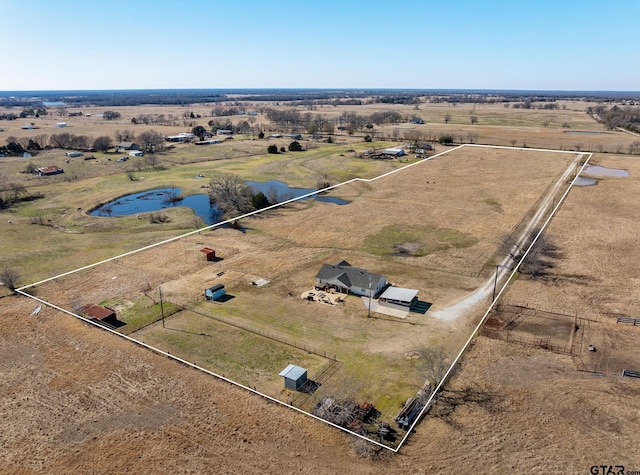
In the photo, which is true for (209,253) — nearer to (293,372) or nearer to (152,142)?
(293,372)

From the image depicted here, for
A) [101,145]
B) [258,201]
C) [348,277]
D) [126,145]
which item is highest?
[101,145]

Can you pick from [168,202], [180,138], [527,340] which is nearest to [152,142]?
[180,138]

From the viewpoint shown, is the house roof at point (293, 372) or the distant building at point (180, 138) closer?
the house roof at point (293, 372)

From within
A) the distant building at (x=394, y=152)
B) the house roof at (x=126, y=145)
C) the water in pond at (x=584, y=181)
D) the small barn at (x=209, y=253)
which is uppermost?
the house roof at (x=126, y=145)

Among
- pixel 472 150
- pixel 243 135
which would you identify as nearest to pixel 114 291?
pixel 472 150

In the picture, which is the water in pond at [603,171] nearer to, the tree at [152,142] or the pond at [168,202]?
the pond at [168,202]

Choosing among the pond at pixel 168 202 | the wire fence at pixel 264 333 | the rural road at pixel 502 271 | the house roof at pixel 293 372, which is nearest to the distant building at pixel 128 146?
the pond at pixel 168 202

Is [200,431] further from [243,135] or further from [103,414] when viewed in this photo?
[243,135]
